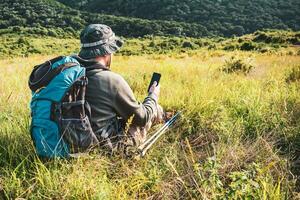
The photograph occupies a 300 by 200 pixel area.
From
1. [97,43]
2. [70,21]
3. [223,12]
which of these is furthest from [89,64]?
[70,21]

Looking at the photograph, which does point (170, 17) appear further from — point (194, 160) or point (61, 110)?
point (61, 110)

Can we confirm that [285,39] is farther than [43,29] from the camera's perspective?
No

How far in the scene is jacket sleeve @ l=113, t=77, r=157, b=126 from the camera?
3807 millimetres

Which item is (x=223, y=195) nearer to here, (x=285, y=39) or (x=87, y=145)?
(x=87, y=145)

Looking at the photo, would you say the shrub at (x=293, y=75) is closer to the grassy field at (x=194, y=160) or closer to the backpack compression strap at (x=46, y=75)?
the grassy field at (x=194, y=160)

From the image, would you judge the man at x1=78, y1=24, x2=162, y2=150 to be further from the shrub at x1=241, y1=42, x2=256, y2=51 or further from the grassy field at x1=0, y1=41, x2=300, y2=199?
the shrub at x1=241, y1=42, x2=256, y2=51

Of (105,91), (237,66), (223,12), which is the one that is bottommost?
(223,12)

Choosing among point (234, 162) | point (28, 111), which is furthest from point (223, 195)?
point (28, 111)

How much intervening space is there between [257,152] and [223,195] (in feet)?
3.46

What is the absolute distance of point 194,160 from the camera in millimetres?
4145

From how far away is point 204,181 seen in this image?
318cm

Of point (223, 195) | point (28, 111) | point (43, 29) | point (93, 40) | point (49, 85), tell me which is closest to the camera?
point (223, 195)

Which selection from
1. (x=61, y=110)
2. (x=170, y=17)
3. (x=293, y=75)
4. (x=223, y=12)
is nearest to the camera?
(x=61, y=110)

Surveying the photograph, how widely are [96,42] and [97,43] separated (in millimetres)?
12
